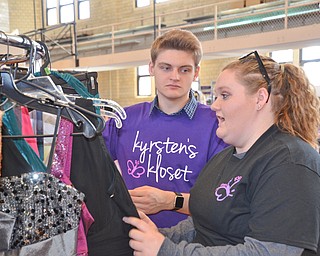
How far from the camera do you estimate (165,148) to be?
1782mm

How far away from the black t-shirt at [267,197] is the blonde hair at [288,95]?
6 centimetres

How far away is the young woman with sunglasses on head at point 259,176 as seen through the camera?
41.3 inches

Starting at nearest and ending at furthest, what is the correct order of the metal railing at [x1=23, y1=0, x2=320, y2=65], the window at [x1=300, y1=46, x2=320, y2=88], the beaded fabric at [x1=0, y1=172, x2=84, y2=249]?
the beaded fabric at [x1=0, y1=172, x2=84, y2=249] < the metal railing at [x1=23, y1=0, x2=320, y2=65] < the window at [x1=300, y1=46, x2=320, y2=88]

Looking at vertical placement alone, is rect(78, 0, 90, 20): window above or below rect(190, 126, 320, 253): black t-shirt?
above

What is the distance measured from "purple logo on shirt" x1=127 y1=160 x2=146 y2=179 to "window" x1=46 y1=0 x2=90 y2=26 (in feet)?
36.9

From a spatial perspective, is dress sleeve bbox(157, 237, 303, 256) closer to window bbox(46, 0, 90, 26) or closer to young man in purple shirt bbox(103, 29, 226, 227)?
young man in purple shirt bbox(103, 29, 226, 227)

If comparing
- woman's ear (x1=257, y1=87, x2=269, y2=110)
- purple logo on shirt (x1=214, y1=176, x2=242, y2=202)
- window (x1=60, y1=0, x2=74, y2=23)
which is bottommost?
purple logo on shirt (x1=214, y1=176, x2=242, y2=202)

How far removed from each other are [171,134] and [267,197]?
78cm

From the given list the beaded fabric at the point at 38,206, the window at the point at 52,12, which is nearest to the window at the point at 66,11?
the window at the point at 52,12

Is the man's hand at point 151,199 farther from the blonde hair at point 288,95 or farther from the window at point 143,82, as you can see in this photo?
the window at point 143,82

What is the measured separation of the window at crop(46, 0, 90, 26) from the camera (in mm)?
12359

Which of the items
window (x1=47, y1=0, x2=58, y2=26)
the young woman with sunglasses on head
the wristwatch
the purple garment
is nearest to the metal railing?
window (x1=47, y1=0, x2=58, y2=26)

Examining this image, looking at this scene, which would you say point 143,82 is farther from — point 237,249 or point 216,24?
point 237,249

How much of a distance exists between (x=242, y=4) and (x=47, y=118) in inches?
328
